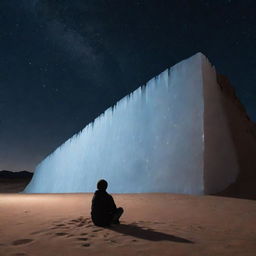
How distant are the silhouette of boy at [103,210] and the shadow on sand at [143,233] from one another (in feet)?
0.48

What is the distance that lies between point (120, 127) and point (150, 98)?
11.2ft

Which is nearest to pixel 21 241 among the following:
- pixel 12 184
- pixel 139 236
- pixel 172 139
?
pixel 139 236

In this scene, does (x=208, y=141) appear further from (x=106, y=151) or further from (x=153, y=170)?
(x=106, y=151)

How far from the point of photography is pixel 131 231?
405cm

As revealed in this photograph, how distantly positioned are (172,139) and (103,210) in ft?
24.8

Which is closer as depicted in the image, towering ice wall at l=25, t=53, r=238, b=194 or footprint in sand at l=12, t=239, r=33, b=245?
footprint in sand at l=12, t=239, r=33, b=245

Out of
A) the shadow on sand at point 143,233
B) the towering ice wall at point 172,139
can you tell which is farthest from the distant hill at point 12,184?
the shadow on sand at point 143,233

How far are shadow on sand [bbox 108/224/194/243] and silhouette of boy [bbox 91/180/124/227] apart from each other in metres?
0.15

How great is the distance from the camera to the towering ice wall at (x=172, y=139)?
400 inches

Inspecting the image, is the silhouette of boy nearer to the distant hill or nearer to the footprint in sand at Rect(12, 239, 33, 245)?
the footprint in sand at Rect(12, 239, 33, 245)

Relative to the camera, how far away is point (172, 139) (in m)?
11.7

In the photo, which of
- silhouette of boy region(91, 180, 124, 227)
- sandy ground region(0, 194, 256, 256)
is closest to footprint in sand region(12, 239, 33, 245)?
sandy ground region(0, 194, 256, 256)

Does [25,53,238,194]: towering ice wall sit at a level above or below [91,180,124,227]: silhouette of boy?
above

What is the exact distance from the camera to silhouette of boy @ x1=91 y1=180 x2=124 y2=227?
14.6 ft
